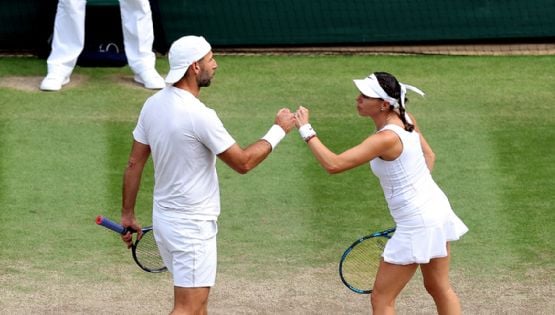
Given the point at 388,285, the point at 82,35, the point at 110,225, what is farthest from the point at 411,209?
the point at 82,35

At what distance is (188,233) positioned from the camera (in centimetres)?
775

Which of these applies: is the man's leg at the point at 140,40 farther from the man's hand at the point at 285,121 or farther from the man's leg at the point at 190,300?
the man's leg at the point at 190,300

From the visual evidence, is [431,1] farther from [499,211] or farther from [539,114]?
[499,211]

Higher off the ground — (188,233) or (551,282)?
(188,233)

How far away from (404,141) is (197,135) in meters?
1.22

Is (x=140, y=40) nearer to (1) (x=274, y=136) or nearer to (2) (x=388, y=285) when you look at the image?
(1) (x=274, y=136)

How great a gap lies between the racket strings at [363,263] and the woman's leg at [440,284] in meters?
0.60

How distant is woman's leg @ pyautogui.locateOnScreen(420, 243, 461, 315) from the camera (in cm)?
817

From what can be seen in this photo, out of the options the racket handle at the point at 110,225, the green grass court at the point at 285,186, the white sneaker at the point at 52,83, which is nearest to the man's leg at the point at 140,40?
the green grass court at the point at 285,186

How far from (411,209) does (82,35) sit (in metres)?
6.13

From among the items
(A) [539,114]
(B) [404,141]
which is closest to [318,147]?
(B) [404,141]

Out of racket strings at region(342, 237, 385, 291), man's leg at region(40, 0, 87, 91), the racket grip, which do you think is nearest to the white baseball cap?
the racket grip

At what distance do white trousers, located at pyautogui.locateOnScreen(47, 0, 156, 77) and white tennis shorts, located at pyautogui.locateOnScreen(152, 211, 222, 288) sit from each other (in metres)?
5.79

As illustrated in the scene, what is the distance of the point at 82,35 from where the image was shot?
13.4m
